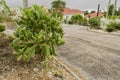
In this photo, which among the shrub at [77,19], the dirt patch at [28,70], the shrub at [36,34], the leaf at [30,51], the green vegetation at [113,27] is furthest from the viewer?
the shrub at [77,19]

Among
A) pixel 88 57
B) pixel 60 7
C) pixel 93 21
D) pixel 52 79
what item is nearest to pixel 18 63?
pixel 52 79

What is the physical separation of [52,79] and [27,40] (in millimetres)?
1530

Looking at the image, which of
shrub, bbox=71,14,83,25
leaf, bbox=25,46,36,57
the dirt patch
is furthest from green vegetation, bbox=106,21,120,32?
shrub, bbox=71,14,83,25

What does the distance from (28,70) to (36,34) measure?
1200 millimetres

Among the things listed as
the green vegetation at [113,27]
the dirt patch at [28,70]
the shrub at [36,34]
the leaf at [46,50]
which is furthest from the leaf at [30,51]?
the green vegetation at [113,27]

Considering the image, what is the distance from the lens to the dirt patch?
17.1 ft

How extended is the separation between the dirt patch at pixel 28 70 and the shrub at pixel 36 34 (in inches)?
11.1

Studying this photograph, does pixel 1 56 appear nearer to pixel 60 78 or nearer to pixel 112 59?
pixel 60 78

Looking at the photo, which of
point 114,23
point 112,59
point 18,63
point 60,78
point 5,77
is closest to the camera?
point 5,77

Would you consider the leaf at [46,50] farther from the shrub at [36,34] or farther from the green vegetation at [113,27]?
the green vegetation at [113,27]

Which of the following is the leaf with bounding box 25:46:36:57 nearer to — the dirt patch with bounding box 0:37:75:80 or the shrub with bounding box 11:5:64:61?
the shrub with bounding box 11:5:64:61

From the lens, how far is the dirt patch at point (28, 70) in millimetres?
5218

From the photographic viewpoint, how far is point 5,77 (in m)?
5.08

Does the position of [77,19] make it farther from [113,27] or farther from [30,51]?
[30,51]
